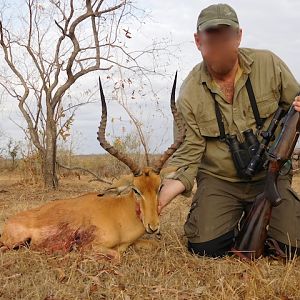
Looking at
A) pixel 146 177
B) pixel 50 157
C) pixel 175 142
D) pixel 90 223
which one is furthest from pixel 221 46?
pixel 50 157

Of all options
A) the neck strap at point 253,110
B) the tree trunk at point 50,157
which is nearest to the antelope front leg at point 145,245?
the neck strap at point 253,110

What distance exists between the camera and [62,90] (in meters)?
13.4

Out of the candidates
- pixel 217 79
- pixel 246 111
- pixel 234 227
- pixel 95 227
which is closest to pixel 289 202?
pixel 234 227

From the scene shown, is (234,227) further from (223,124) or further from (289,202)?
(223,124)

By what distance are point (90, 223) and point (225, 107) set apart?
1.89 meters

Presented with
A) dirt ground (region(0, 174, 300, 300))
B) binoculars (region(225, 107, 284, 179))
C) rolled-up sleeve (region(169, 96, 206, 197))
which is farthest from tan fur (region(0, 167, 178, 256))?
binoculars (region(225, 107, 284, 179))

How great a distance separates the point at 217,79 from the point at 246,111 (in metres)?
0.48

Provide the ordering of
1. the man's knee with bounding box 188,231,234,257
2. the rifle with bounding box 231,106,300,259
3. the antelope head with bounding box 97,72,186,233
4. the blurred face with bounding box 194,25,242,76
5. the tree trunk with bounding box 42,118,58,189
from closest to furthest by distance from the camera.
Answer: the rifle with bounding box 231,106,300,259
the antelope head with bounding box 97,72,186,233
the blurred face with bounding box 194,25,242,76
the man's knee with bounding box 188,231,234,257
the tree trunk with bounding box 42,118,58,189

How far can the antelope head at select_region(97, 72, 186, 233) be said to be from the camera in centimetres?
522

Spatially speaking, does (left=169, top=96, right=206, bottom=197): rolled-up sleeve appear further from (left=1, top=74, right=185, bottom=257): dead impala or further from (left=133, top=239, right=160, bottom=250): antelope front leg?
(left=133, top=239, right=160, bottom=250): antelope front leg

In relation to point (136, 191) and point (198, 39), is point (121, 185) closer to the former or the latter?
point (136, 191)

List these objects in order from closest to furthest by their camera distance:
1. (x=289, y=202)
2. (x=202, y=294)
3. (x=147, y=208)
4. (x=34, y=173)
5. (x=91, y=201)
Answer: (x=202, y=294) < (x=147, y=208) < (x=289, y=202) < (x=91, y=201) < (x=34, y=173)

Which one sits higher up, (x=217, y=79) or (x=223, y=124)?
(x=217, y=79)

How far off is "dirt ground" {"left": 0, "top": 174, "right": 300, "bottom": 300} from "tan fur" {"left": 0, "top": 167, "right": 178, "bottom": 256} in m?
0.26
